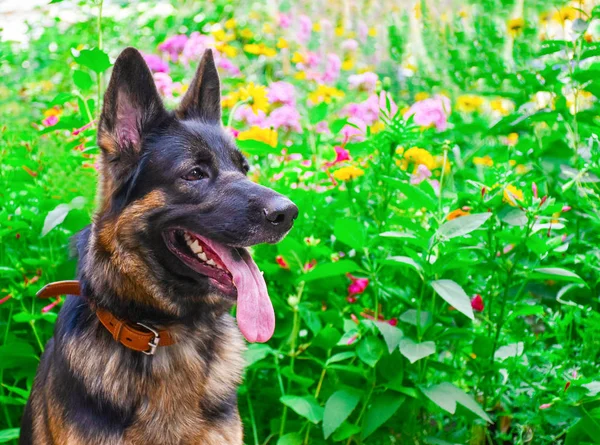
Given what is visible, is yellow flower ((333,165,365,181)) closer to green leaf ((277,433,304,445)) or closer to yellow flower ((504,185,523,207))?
yellow flower ((504,185,523,207))

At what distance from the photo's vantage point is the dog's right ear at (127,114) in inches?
102

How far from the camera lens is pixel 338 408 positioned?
10.2 ft

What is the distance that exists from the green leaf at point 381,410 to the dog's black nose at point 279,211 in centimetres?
101

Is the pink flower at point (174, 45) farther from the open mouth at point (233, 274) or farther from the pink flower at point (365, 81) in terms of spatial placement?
the open mouth at point (233, 274)

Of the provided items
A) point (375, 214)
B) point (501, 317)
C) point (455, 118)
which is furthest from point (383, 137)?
point (455, 118)

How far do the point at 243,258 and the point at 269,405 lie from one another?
4.18 feet

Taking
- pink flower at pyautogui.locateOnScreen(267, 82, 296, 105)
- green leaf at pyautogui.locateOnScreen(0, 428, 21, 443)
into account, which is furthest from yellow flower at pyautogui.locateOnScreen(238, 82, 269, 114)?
green leaf at pyautogui.locateOnScreen(0, 428, 21, 443)

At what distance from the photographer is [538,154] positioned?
4.02m

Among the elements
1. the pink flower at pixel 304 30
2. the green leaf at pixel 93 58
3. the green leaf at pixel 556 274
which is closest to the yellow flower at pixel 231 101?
the green leaf at pixel 93 58

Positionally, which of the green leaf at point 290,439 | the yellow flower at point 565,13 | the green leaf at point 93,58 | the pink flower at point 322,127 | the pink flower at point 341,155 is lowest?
the green leaf at point 290,439

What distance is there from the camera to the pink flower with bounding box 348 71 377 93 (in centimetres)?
521

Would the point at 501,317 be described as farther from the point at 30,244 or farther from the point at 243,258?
the point at 30,244

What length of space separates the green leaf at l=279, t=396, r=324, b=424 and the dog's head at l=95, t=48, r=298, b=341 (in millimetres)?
663

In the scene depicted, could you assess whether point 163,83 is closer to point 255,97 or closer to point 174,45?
point 255,97
